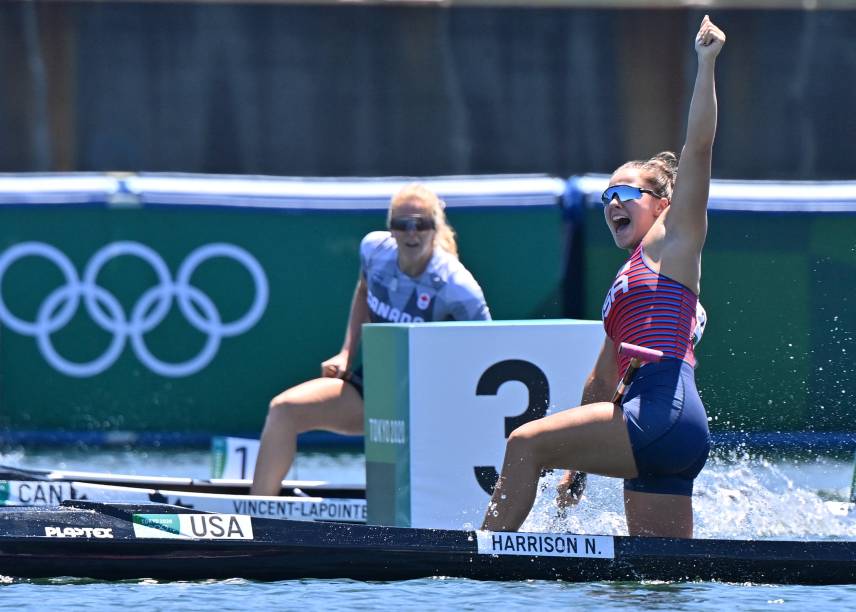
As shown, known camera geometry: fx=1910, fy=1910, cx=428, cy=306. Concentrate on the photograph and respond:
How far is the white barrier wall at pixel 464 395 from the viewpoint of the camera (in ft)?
24.3

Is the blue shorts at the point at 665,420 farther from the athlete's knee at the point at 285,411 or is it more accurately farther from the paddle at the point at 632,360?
the athlete's knee at the point at 285,411

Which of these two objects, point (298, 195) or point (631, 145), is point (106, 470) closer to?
point (298, 195)

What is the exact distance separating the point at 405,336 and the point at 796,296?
4.45 m

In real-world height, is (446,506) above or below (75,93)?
below

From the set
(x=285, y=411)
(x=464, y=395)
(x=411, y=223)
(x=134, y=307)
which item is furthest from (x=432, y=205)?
(x=134, y=307)

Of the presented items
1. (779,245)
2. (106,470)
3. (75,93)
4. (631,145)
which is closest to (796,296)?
(779,245)

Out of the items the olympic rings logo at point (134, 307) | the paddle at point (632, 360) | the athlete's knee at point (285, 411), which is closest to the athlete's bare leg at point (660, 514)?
the paddle at point (632, 360)

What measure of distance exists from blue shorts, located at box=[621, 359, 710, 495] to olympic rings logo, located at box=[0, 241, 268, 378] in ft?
18.4

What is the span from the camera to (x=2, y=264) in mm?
11430

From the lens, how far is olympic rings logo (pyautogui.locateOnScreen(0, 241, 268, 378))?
1143cm

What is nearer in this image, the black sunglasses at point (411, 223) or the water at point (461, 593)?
the water at point (461, 593)

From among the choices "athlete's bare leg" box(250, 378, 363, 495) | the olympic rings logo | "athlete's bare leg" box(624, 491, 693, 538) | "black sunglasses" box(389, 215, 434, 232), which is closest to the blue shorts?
"athlete's bare leg" box(624, 491, 693, 538)

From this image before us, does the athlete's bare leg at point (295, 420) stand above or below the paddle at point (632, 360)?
below

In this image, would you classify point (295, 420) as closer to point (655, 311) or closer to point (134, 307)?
point (655, 311)
